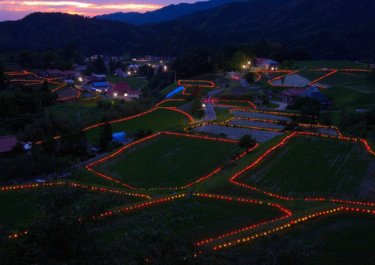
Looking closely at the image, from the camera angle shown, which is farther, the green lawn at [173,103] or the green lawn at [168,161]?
the green lawn at [173,103]

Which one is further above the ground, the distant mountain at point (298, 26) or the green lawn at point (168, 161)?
the distant mountain at point (298, 26)

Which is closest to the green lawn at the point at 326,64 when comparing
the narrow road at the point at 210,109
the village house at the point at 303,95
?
the village house at the point at 303,95

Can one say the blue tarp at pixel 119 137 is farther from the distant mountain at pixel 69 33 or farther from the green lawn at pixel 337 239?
the distant mountain at pixel 69 33

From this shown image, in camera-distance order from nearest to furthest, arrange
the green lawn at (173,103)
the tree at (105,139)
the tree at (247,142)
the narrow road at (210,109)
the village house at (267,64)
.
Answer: the tree at (247,142) → the tree at (105,139) → the narrow road at (210,109) → the green lawn at (173,103) → the village house at (267,64)

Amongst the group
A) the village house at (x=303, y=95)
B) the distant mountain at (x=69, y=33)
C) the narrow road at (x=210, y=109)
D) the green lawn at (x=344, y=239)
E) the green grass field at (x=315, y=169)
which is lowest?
the narrow road at (x=210, y=109)

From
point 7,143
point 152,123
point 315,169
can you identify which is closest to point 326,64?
point 152,123

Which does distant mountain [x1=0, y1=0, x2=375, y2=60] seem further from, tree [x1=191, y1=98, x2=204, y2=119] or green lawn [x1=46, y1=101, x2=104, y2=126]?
green lawn [x1=46, y1=101, x2=104, y2=126]
